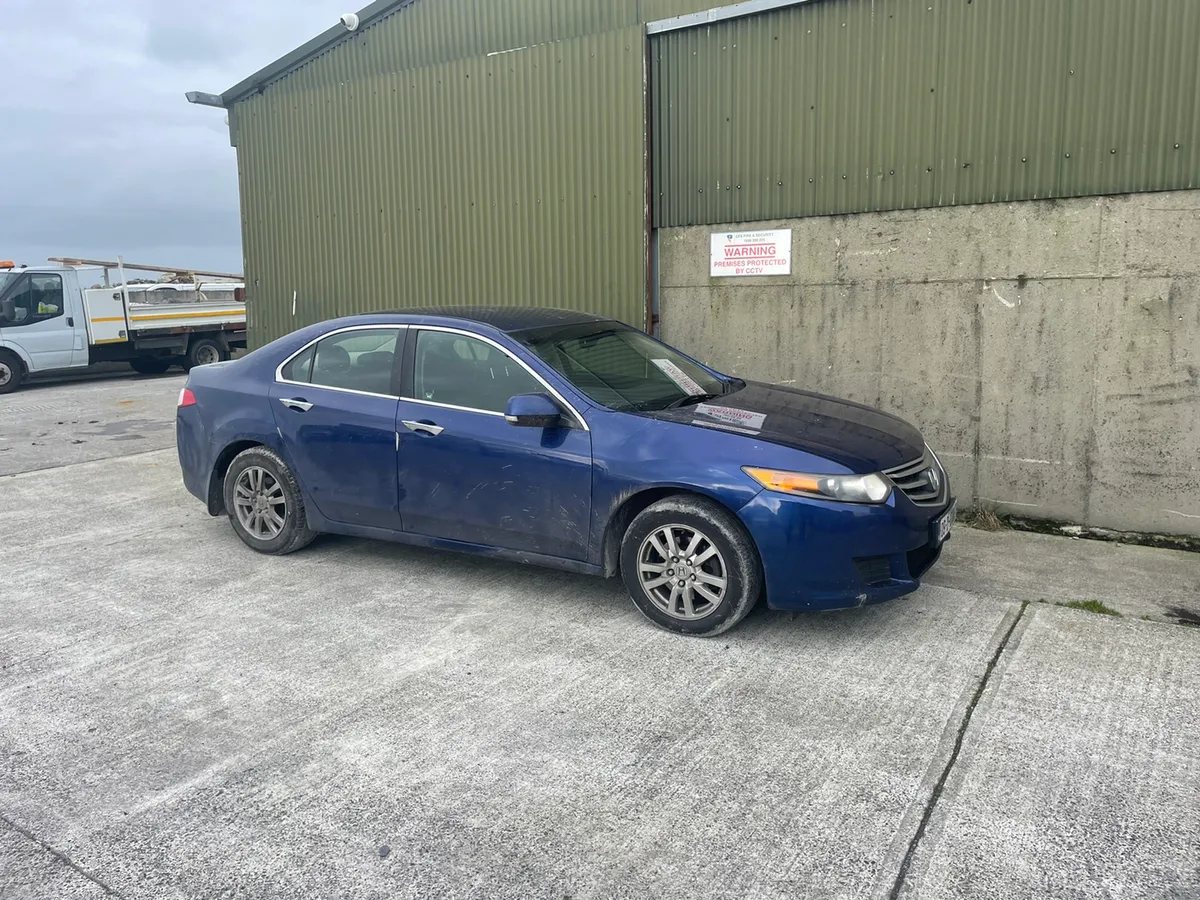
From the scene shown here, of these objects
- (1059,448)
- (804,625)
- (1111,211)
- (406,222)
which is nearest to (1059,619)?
(804,625)

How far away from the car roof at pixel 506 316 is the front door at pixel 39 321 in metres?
13.1

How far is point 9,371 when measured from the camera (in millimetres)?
15969

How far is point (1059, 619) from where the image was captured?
16.1ft

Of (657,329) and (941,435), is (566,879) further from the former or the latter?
(657,329)

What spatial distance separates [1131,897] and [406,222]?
8752 mm

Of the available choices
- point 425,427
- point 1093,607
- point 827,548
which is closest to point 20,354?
point 425,427

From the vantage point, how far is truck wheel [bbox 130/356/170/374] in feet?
60.5

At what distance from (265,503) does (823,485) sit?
346 centimetres

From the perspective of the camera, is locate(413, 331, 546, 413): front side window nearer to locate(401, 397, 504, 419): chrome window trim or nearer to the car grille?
locate(401, 397, 504, 419): chrome window trim

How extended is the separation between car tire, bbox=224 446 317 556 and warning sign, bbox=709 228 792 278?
13.0ft

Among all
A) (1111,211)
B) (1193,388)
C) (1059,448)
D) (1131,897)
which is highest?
(1111,211)

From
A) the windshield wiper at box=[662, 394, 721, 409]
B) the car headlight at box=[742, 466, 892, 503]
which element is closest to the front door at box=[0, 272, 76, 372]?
the windshield wiper at box=[662, 394, 721, 409]

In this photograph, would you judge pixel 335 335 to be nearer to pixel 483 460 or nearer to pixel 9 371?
pixel 483 460

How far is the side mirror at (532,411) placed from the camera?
480 cm
